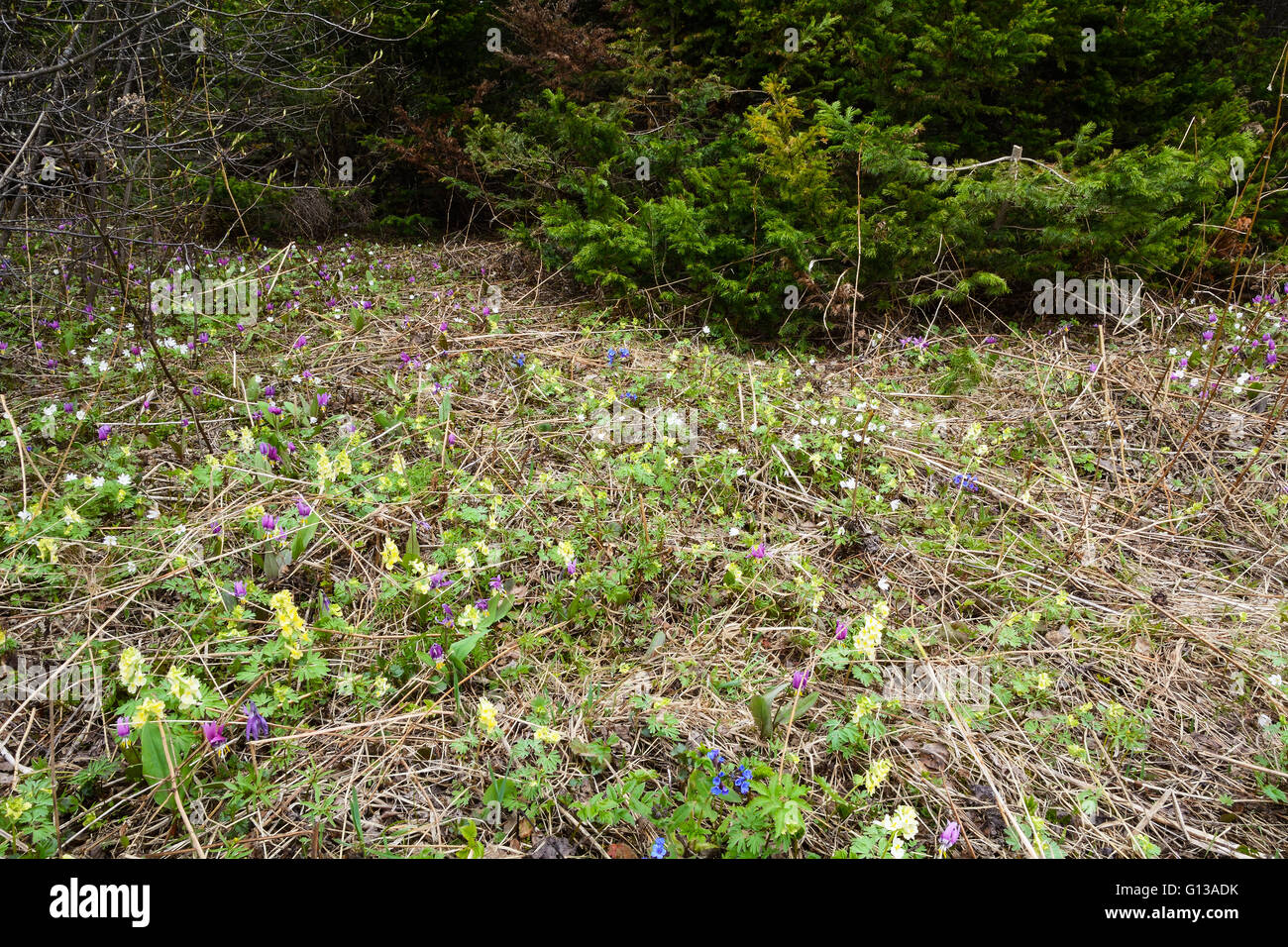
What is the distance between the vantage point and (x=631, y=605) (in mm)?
2162

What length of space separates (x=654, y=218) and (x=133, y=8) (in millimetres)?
3148

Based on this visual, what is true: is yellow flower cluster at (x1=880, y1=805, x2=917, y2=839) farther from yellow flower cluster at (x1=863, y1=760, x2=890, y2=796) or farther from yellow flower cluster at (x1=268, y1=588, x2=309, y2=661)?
yellow flower cluster at (x1=268, y1=588, x2=309, y2=661)

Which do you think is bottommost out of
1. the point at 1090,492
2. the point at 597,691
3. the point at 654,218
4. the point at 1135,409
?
the point at 597,691

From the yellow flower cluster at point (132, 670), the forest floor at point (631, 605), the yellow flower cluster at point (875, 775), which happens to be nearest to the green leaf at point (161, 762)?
the forest floor at point (631, 605)

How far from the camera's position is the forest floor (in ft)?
5.03

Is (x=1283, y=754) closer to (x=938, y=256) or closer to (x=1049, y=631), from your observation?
(x=1049, y=631)

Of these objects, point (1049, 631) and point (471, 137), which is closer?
point (1049, 631)

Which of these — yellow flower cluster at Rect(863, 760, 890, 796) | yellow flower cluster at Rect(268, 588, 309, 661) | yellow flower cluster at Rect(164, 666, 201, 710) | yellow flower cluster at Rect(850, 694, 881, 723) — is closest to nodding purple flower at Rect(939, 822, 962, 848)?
yellow flower cluster at Rect(863, 760, 890, 796)

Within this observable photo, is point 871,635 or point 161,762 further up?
point 871,635

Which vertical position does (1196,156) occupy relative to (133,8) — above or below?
below

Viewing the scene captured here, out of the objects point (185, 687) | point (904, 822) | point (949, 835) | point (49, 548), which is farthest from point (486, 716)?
point (49, 548)

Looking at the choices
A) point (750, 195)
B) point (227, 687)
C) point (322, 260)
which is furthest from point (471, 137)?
point (227, 687)

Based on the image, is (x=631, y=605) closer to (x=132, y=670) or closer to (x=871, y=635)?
(x=871, y=635)
